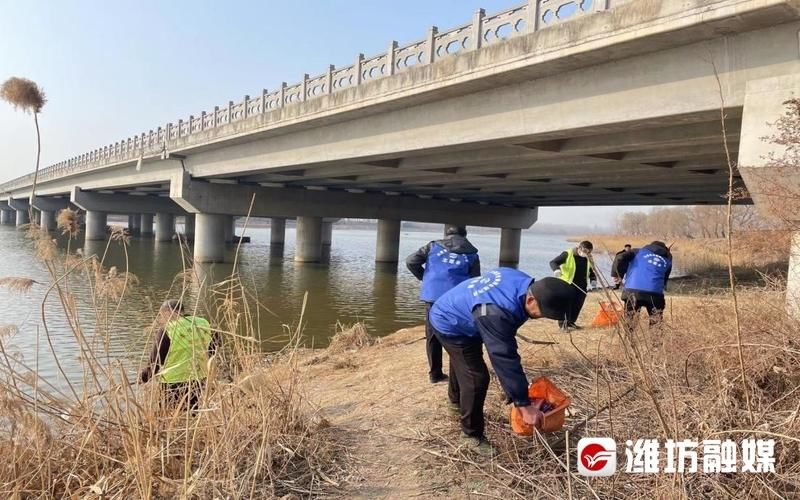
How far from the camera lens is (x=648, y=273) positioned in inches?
242

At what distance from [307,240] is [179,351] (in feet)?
78.1

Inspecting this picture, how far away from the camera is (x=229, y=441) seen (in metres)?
2.98

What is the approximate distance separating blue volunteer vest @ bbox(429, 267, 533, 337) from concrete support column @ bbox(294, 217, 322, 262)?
79.3 feet

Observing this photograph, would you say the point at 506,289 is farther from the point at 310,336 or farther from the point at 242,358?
the point at 310,336

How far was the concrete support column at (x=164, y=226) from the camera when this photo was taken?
40188 mm

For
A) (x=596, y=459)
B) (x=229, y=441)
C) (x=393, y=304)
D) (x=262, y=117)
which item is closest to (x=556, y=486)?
(x=596, y=459)

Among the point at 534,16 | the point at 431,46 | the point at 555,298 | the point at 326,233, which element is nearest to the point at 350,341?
the point at 555,298

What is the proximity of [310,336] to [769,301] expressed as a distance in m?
7.81

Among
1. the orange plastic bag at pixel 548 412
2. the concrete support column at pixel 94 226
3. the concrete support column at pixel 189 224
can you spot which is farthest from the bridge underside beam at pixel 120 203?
the orange plastic bag at pixel 548 412

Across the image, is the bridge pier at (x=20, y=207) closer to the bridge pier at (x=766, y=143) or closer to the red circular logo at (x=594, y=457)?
the bridge pier at (x=766, y=143)

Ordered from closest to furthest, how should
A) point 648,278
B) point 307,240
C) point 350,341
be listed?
point 648,278, point 350,341, point 307,240

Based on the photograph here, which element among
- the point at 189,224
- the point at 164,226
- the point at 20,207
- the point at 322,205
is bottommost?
the point at 164,226

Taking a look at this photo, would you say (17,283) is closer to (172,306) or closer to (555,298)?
(172,306)

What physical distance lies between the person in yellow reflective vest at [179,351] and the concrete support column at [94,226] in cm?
3879
